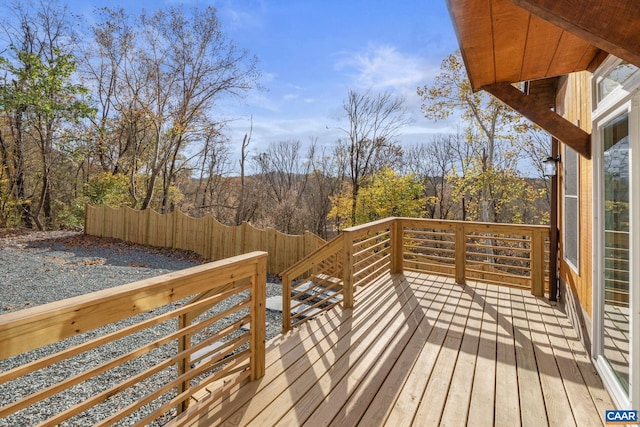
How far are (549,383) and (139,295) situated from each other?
2580 millimetres

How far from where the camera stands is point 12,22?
11617mm

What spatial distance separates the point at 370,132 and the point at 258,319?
13275mm

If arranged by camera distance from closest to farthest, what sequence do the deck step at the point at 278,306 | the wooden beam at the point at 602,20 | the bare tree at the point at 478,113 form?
1. the wooden beam at the point at 602,20
2. the deck step at the point at 278,306
3. the bare tree at the point at 478,113

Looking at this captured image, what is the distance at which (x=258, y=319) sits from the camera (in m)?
2.07

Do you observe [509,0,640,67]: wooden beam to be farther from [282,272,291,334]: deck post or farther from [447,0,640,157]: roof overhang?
[282,272,291,334]: deck post

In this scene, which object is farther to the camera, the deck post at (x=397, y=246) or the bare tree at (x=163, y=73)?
the bare tree at (x=163, y=73)

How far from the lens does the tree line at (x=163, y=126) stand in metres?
11.2

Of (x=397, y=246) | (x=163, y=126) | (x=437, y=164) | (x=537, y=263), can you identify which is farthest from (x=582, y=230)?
(x=437, y=164)

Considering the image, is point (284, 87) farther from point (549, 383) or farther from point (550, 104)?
point (549, 383)

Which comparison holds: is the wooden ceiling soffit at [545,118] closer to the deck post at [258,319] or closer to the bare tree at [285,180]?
the deck post at [258,319]

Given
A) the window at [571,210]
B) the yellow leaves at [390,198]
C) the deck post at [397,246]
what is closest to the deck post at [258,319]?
the window at [571,210]

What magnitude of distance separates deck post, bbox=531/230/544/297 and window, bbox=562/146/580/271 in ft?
1.05

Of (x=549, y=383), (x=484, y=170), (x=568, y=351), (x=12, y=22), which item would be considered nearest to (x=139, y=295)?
→ (x=549, y=383)

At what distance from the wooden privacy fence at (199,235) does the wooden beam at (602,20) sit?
7134 millimetres
